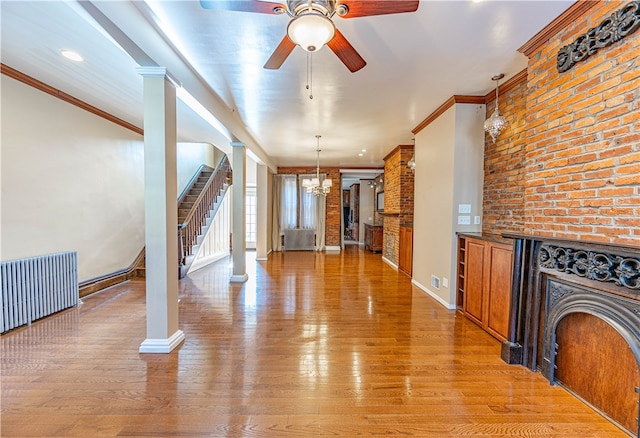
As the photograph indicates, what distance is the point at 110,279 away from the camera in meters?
4.39

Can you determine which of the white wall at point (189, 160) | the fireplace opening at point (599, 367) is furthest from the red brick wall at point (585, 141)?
the white wall at point (189, 160)

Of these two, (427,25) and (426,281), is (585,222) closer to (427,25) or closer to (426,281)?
(427,25)

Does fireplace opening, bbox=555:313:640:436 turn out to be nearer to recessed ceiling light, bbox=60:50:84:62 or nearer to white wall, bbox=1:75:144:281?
recessed ceiling light, bbox=60:50:84:62

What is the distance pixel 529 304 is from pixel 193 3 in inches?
140

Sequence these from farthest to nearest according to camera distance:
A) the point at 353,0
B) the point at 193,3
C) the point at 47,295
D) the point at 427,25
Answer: the point at 47,295, the point at 427,25, the point at 193,3, the point at 353,0

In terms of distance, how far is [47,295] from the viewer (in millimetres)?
Result: 3162

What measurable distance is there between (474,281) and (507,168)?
4.72 feet

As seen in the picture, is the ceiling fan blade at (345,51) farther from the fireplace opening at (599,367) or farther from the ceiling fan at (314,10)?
the fireplace opening at (599,367)

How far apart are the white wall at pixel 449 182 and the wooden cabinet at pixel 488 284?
11.8 inches

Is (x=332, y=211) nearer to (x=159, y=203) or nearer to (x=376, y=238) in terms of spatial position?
(x=376, y=238)

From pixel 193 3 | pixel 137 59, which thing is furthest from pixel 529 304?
pixel 137 59

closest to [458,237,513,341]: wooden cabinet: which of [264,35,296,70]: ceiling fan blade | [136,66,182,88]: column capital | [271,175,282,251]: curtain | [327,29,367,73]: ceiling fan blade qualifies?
[327,29,367,73]: ceiling fan blade

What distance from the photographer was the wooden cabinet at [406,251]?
17.6 ft

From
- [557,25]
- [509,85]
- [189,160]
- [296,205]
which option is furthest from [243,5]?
[296,205]
